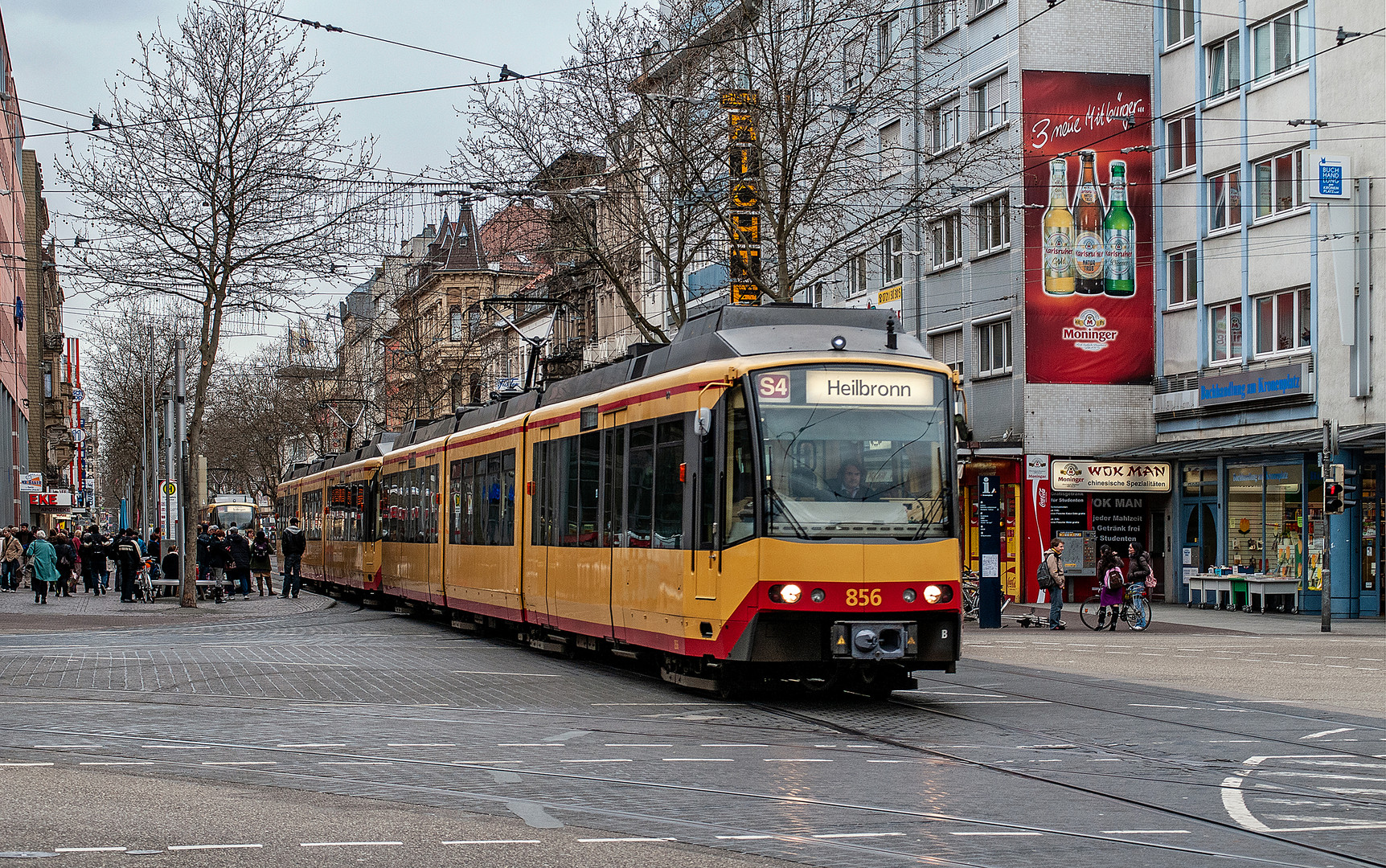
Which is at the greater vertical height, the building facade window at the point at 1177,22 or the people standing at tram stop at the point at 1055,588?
the building facade window at the point at 1177,22

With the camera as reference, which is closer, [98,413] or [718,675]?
[718,675]

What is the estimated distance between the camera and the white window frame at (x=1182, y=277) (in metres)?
37.9

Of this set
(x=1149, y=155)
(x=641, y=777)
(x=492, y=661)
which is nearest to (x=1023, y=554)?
(x=1149, y=155)

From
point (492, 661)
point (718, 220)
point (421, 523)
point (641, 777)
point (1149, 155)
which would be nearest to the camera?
point (641, 777)

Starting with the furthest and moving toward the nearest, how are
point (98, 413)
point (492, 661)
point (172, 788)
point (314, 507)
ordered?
1. point (98, 413)
2. point (314, 507)
3. point (492, 661)
4. point (172, 788)

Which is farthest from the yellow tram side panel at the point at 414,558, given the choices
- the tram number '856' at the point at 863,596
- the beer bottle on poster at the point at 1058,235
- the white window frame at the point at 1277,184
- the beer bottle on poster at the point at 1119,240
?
the white window frame at the point at 1277,184

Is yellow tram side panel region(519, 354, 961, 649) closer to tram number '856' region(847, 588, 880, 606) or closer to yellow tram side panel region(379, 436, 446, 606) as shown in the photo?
tram number '856' region(847, 588, 880, 606)

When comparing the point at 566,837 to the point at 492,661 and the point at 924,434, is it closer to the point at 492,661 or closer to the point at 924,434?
the point at 924,434

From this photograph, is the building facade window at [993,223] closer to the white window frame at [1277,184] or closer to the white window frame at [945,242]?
the white window frame at [945,242]

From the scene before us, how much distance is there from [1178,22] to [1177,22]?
3 centimetres

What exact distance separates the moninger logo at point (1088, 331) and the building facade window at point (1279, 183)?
4701 millimetres

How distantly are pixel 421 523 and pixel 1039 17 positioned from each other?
19878 mm

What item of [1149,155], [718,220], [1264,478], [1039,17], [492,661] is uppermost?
[1039,17]

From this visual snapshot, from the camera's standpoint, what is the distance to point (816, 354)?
565 inches
